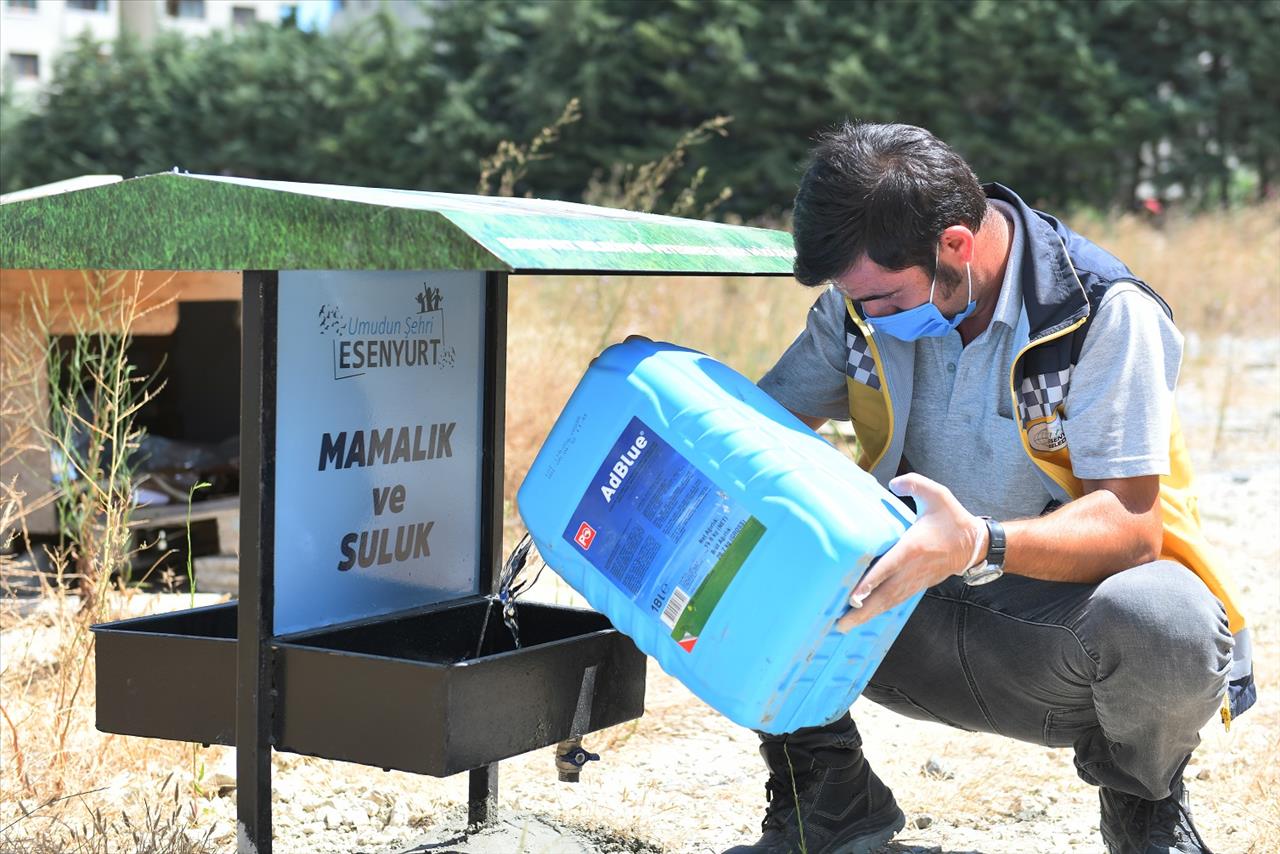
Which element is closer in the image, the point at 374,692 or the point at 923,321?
the point at 374,692

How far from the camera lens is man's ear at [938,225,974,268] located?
2.34m

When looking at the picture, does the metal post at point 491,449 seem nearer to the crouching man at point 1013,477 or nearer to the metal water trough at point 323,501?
the metal water trough at point 323,501

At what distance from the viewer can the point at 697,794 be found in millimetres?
3160

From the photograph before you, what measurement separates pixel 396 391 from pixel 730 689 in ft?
2.76

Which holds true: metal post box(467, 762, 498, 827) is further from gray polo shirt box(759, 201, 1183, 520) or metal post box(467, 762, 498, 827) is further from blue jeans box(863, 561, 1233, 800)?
gray polo shirt box(759, 201, 1183, 520)

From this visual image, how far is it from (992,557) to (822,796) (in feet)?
2.51

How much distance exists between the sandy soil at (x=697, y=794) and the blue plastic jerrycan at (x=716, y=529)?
2.21 feet

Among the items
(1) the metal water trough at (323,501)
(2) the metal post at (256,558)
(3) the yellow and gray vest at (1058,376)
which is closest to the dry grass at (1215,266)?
(3) the yellow and gray vest at (1058,376)

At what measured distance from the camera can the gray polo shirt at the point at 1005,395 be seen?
2.25m

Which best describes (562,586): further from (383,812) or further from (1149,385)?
(1149,385)

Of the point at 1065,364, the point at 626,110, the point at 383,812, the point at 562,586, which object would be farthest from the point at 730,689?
the point at 626,110

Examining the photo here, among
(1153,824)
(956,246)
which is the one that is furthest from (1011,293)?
(1153,824)

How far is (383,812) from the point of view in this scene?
299 centimetres

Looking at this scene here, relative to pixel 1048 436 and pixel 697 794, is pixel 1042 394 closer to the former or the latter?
pixel 1048 436
